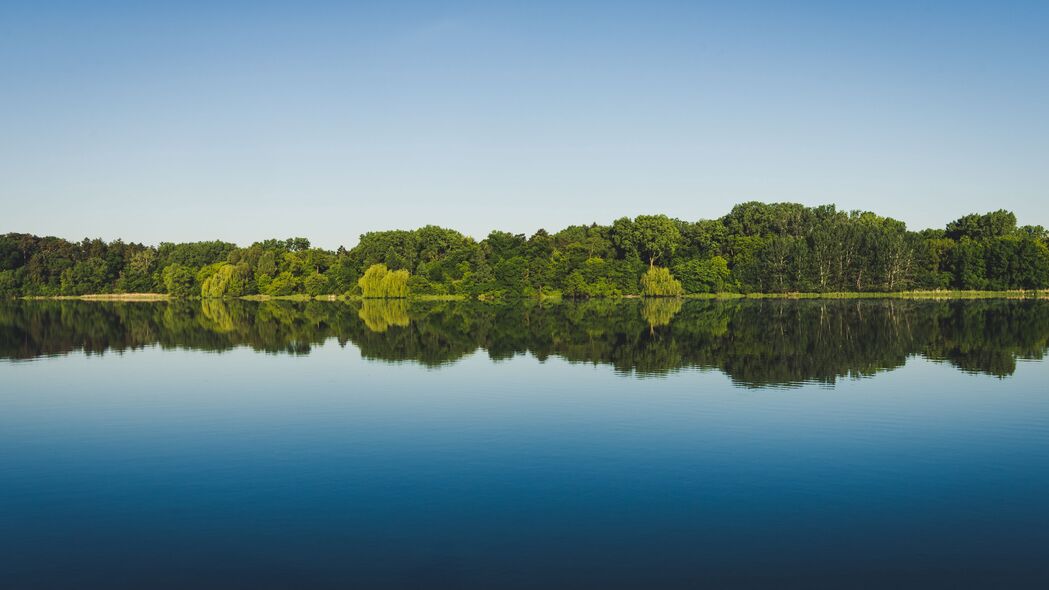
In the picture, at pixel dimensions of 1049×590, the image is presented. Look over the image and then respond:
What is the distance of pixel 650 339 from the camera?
39.1 meters

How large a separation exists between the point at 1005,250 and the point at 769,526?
393 ft

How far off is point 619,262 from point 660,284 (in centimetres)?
885

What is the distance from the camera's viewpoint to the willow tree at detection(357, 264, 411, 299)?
11819 cm

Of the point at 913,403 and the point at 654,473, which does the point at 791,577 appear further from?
the point at 913,403

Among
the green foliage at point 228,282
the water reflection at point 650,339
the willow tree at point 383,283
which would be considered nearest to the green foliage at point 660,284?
the willow tree at point 383,283

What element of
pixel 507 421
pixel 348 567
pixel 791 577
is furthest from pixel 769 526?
pixel 507 421

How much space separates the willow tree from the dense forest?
19 centimetres

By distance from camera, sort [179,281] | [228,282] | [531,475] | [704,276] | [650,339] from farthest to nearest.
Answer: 1. [179,281]
2. [228,282]
3. [704,276]
4. [650,339]
5. [531,475]

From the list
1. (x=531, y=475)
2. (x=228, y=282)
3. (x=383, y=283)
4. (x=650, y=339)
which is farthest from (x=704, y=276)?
(x=531, y=475)

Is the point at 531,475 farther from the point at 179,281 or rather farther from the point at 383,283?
the point at 179,281

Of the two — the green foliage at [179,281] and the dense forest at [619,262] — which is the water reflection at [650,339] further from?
the green foliage at [179,281]

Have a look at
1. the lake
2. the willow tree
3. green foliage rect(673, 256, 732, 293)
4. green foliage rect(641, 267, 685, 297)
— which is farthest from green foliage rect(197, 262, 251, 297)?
the lake

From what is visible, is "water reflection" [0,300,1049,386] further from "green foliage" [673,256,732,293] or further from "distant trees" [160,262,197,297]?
"distant trees" [160,262,197,297]

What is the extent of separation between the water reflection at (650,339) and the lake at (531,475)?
0.80 metres
